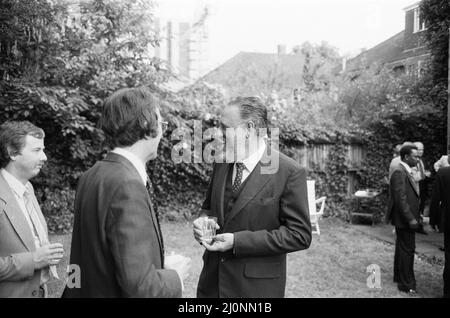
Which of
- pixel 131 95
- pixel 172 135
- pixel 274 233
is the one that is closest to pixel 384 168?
pixel 172 135

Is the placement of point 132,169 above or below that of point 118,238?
above

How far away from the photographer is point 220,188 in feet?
9.27

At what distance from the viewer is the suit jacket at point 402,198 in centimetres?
573

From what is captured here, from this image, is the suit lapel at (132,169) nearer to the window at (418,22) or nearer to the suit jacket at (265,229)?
the suit jacket at (265,229)

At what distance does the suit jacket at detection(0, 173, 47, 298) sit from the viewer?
96.4 inches

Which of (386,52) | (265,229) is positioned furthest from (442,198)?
(386,52)

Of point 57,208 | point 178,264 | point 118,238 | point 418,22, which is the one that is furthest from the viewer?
point 418,22

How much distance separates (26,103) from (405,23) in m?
9.50

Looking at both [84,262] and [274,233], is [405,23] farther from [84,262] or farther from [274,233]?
[84,262]

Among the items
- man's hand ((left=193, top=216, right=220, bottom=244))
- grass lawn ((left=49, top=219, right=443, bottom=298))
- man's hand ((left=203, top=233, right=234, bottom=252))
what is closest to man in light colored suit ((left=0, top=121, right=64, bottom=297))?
man's hand ((left=193, top=216, right=220, bottom=244))

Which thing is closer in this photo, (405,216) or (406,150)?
(405,216)

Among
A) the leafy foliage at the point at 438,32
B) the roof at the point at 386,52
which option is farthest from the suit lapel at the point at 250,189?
the roof at the point at 386,52

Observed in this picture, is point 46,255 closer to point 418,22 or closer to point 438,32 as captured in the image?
point 438,32

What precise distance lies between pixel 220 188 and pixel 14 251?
1279mm
